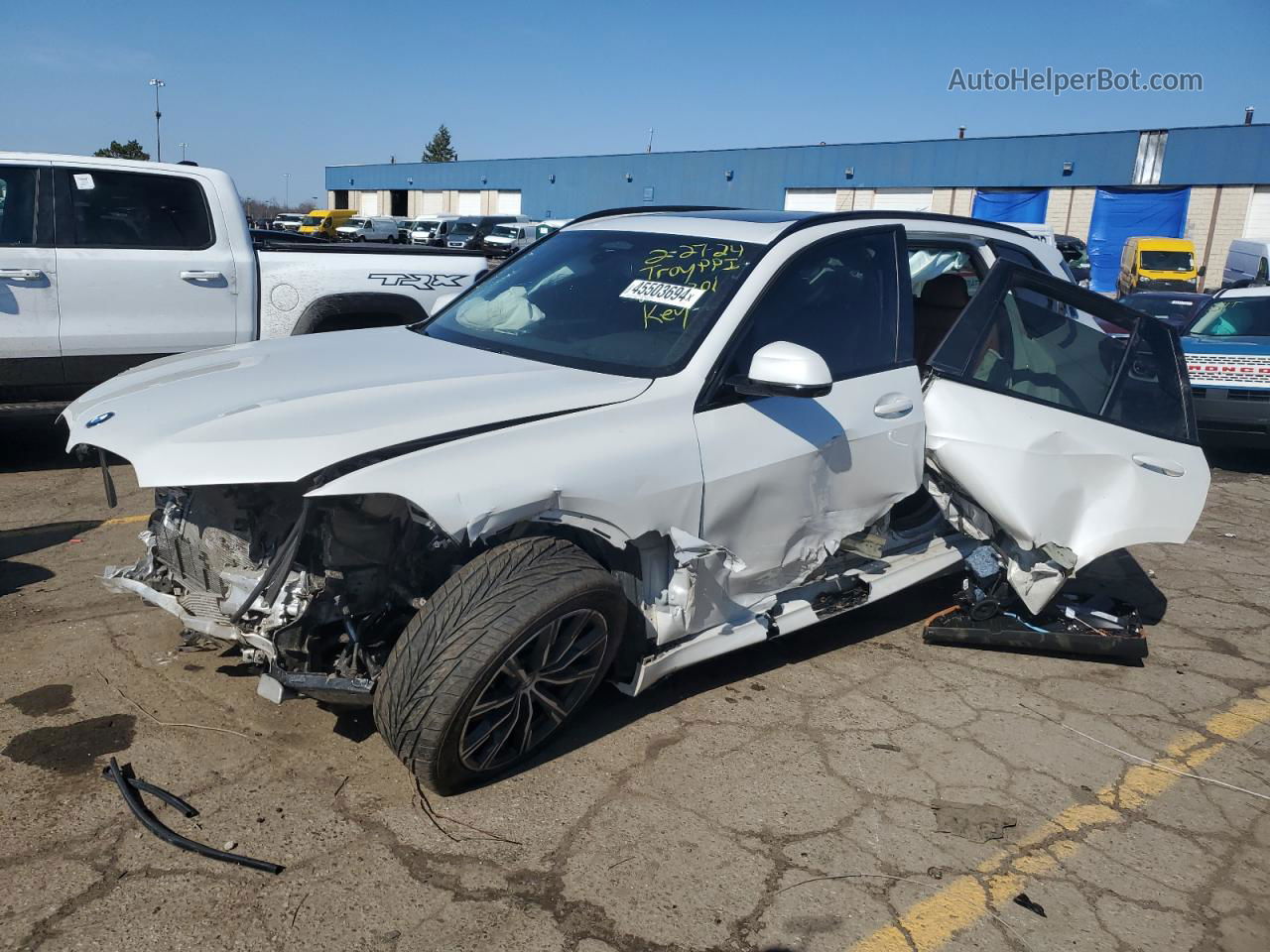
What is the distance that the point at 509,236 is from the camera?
32.7 metres

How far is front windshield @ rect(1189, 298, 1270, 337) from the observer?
9.45 metres

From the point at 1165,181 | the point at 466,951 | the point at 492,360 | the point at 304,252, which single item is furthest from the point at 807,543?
the point at 1165,181

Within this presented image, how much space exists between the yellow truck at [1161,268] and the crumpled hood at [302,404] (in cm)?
2922

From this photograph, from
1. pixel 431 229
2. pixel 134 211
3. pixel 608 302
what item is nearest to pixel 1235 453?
pixel 608 302

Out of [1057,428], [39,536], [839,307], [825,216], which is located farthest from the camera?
[39,536]

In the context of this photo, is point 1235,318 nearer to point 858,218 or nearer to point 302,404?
point 858,218

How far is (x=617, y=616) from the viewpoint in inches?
125

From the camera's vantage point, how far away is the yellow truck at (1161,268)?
93.5 feet

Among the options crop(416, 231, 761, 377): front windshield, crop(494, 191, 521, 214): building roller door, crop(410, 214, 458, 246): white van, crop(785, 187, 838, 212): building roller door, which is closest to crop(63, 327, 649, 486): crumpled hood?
crop(416, 231, 761, 377): front windshield

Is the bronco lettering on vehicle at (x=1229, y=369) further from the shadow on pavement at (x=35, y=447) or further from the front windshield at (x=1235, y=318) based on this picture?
the shadow on pavement at (x=35, y=447)

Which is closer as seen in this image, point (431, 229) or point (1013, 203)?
point (1013, 203)

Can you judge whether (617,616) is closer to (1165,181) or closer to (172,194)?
(172,194)

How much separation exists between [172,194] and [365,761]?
4.82 meters

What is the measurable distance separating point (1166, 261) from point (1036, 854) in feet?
101
